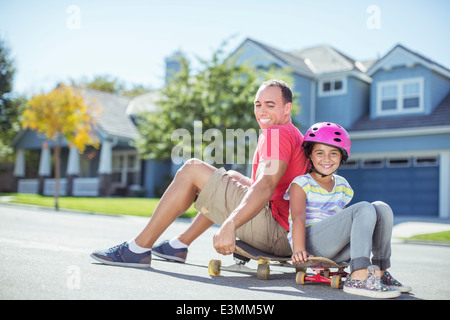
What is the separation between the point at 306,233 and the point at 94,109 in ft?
60.6

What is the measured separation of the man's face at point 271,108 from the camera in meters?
4.32

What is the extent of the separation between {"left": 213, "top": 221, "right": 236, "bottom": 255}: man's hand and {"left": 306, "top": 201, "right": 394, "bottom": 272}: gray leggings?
0.67 m

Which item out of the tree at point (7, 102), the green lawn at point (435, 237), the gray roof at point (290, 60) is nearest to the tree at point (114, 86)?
the tree at point (7, 102)

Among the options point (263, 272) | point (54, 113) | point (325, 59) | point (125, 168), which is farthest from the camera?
point (125, 168)

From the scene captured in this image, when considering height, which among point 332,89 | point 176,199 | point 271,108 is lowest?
point 176,199

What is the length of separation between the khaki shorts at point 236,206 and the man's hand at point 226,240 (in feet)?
2.05

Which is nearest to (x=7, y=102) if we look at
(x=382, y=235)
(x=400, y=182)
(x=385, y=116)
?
(x=385, y=116)

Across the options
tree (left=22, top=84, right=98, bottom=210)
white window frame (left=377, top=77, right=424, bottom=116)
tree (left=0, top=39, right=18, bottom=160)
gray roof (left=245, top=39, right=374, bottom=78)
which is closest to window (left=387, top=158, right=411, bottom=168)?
white window frame (left=377, top=77, right=424, bottom=116)

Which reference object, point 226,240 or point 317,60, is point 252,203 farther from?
point 317,60

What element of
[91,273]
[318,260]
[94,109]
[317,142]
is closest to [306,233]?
[318,260]

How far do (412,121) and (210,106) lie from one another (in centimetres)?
864

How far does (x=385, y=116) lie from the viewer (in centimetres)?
2288
